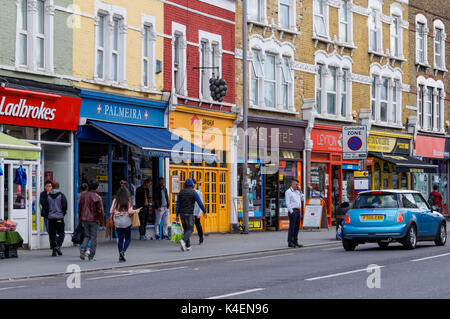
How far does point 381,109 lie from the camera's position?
134ft

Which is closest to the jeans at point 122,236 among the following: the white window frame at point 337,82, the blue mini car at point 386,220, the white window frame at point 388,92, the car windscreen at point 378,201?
the blue mini car at point 386,220

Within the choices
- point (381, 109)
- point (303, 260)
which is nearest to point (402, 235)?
point (303, 260)

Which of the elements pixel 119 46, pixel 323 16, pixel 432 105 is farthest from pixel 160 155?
pixel 432 105

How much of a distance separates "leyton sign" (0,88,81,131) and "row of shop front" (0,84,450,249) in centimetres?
3

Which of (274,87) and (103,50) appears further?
(274,87)

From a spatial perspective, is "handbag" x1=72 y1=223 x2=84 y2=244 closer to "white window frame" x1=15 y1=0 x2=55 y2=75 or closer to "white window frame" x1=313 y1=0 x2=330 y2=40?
"white window frame" x1=15 y1=0 x2=55 y2=75

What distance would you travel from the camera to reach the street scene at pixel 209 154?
1584 centimetres

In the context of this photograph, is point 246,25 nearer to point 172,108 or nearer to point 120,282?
A: point 172,108

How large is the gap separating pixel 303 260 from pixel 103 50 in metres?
10.00

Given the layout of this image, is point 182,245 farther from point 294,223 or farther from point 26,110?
point 26,110

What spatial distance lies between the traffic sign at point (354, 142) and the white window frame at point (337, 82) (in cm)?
808

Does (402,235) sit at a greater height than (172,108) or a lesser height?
lesser

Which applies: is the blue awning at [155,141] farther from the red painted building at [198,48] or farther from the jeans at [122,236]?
the jeans at [122,236]

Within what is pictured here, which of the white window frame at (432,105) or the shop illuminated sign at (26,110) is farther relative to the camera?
the white window frame at (432,105)
